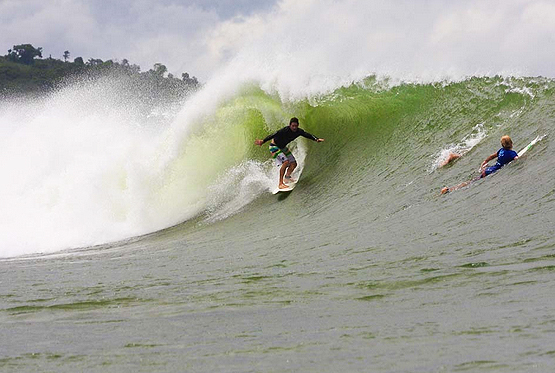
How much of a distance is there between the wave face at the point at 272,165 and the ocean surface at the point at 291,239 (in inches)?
2.2

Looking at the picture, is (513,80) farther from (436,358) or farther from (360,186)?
(436,358)

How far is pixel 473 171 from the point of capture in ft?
38.5

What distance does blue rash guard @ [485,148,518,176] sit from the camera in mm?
11180

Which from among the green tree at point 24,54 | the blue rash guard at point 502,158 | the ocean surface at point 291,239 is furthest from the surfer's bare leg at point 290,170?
the green tree at point 24,54

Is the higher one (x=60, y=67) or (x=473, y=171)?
(x=60, y=67)

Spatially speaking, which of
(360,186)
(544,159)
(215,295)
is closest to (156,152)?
(360,186)

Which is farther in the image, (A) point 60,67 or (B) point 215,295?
Result: (A) point 60,67

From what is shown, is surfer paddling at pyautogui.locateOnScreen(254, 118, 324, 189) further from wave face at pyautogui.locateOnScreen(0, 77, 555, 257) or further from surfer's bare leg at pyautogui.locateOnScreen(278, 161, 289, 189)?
wave face at pyautogui.locateOnScreen(0, 77, 555, 257)

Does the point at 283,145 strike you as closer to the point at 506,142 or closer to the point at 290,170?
the point at 290,170

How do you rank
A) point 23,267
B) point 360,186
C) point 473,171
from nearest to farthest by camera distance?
point 23,267 < point 473,171 < point 360,186

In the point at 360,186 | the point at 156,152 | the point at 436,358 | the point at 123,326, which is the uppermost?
the point at 156,152

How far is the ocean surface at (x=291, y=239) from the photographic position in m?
4.21

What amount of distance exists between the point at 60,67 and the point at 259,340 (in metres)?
154

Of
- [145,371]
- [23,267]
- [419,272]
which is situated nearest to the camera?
[145,371]
